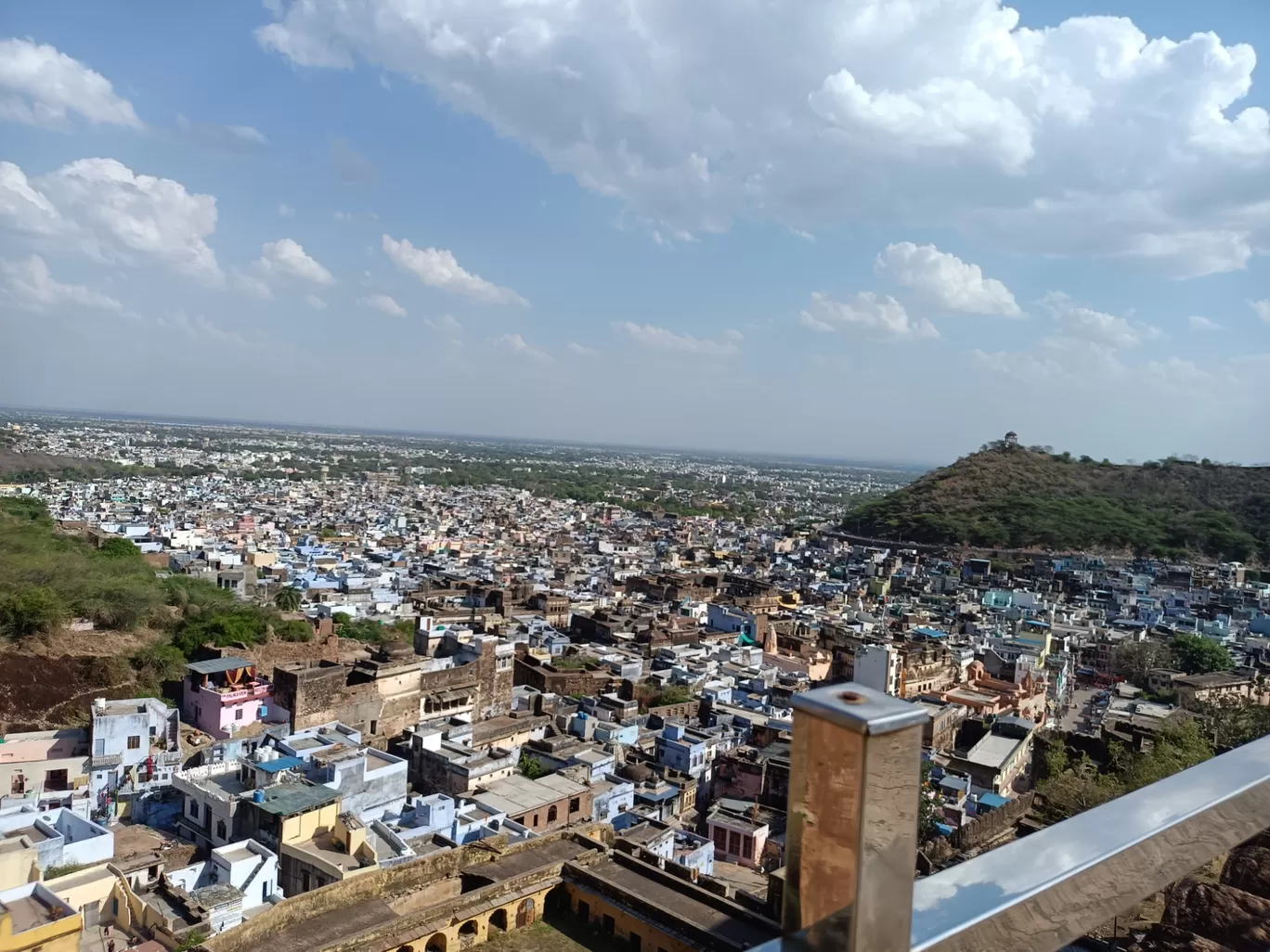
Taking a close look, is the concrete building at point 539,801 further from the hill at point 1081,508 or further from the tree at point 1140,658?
the hill at point 1081,508

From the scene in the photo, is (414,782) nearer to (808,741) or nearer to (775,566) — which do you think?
(808,741)

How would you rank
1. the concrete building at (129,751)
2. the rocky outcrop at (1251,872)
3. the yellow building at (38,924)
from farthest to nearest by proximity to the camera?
the concrete building at (129,751) < the yellow building at (38,924) < the rocky outcrop at (1251,872)

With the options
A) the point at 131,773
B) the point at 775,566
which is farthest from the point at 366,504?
the point at 131,773

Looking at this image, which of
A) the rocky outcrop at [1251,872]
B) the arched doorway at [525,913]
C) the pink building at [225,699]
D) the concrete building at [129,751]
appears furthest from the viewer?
the pink building at [225,699]

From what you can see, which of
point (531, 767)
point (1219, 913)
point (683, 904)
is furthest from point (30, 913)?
point (531, 767)

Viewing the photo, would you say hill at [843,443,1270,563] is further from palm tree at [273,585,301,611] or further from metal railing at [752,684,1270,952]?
metal railing at [752,684,1270,952]

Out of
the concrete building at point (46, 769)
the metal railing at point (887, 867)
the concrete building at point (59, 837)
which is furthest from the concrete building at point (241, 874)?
the metal railing at point (887, 867)

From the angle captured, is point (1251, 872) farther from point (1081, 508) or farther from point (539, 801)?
point (1081, 508)
